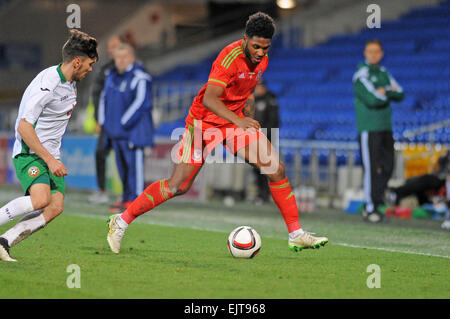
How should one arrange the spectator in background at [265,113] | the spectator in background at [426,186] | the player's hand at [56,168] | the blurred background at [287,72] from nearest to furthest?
the player's hand at [56,168], the spectator in background at [426,186], the spectator in background at [265,113], the blurred background at [287,72]

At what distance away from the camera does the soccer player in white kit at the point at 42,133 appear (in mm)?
6398

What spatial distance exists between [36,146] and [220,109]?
148 centimetres

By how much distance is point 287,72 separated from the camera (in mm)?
22984

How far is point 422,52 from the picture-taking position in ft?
67.4

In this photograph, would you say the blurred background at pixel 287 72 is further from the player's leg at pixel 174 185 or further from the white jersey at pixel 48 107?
the white jersey at pixel 48 107

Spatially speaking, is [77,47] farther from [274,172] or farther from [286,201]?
[286,201]

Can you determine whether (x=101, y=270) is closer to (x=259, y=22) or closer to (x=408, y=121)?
(x=259, y=22)

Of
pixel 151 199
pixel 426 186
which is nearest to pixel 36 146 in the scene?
pixel 151 199

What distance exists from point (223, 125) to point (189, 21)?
24.0 metres

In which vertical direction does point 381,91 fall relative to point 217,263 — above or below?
above

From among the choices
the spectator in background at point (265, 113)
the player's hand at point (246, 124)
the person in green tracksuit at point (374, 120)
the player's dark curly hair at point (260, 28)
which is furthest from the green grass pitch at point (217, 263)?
the spectator in background at point (265, 113)

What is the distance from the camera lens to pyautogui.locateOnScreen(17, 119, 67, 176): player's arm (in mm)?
6246
